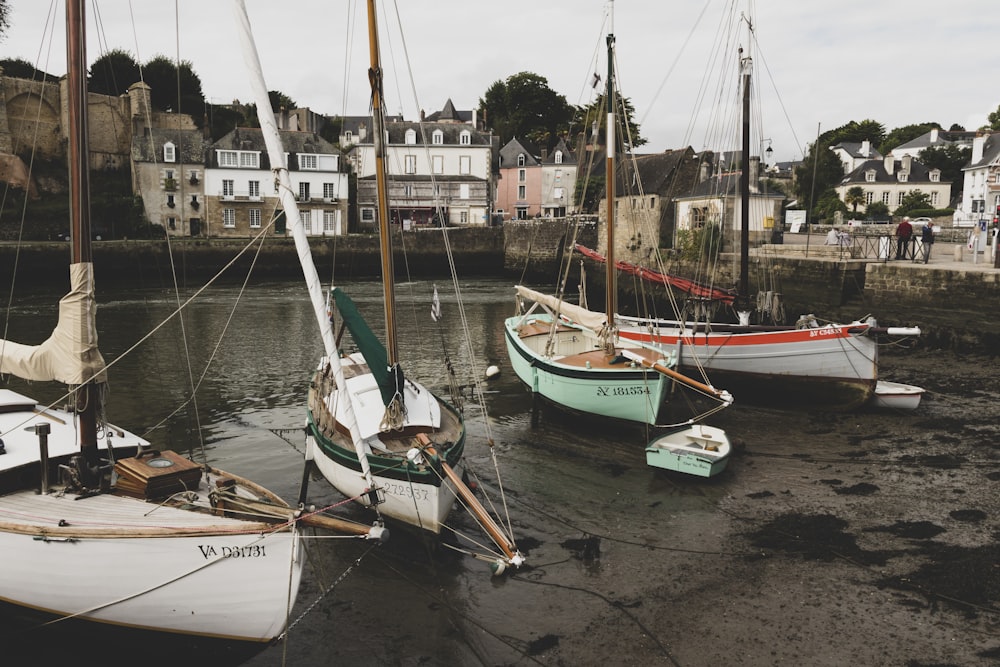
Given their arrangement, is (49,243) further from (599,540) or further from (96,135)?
(599,540)

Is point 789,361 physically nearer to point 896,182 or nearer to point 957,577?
point 957,577

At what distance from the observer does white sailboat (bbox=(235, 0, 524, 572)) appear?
770 cm

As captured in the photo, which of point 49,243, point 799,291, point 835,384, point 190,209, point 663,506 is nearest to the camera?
point 663,506

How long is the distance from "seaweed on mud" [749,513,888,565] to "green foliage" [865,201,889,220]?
55.7 meters

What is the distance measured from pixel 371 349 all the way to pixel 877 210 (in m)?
62.1

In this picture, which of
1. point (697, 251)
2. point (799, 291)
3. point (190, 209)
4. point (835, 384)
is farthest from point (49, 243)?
point (835, 384)

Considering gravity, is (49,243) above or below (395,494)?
above

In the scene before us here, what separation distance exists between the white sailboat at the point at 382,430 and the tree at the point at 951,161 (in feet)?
240

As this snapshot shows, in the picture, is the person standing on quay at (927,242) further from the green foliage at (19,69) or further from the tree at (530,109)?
the green foliage at (19,69)

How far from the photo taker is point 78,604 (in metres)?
7.07

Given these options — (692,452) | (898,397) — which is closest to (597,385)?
(692,452)

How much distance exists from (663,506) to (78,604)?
8.20 m

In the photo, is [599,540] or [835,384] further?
[835,384]

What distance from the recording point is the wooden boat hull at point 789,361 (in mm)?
16859
